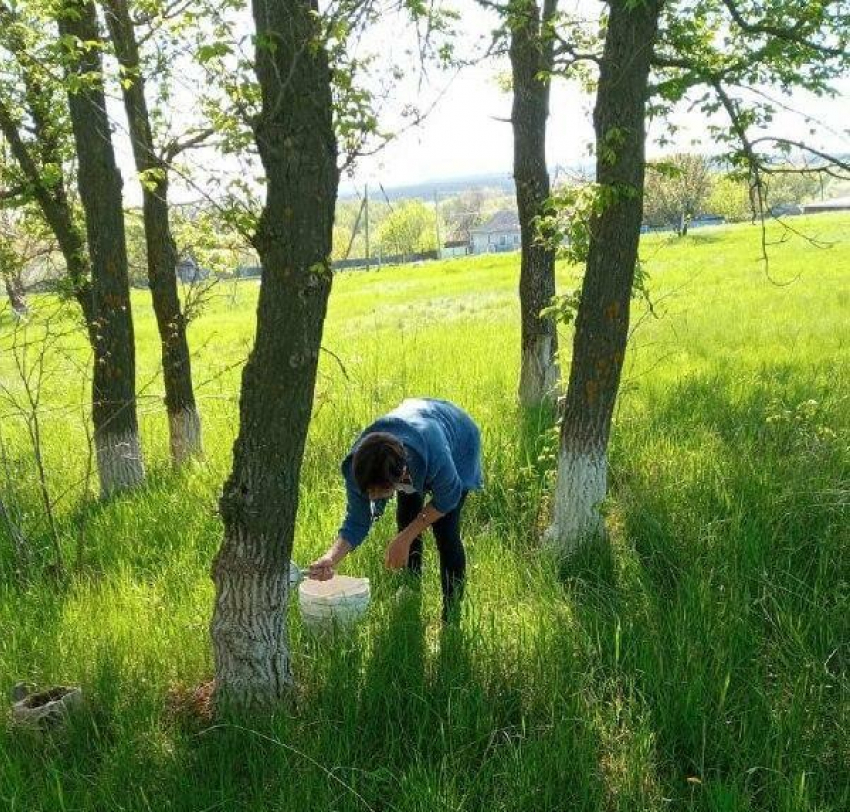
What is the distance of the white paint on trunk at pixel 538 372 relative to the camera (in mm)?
6816

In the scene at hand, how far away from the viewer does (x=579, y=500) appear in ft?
14.0

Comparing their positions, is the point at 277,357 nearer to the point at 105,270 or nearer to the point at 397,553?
the point at 397,553

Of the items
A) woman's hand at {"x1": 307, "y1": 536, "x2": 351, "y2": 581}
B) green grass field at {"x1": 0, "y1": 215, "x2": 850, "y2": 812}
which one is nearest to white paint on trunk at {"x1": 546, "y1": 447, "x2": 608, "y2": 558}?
green grass field at {"x1": 0, "y1": 215, "x2": 850, "y2": 812}

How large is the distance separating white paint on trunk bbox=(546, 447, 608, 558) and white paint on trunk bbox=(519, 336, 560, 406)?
8.06ft

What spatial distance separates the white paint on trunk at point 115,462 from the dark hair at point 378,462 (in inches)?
137

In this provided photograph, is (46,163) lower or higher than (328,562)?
higher

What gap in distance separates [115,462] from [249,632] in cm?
349

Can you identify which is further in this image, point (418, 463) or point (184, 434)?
point (184, 434)

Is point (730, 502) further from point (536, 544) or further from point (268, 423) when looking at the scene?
point (268, 423)

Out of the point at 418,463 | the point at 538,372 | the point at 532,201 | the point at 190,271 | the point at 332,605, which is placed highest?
the point at 532,201

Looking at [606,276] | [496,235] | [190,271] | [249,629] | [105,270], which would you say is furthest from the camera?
[496,235]

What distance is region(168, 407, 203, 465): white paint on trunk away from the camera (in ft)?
21.6

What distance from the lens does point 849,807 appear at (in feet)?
8.24

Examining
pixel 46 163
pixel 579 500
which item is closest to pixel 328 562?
pixel 579 500
